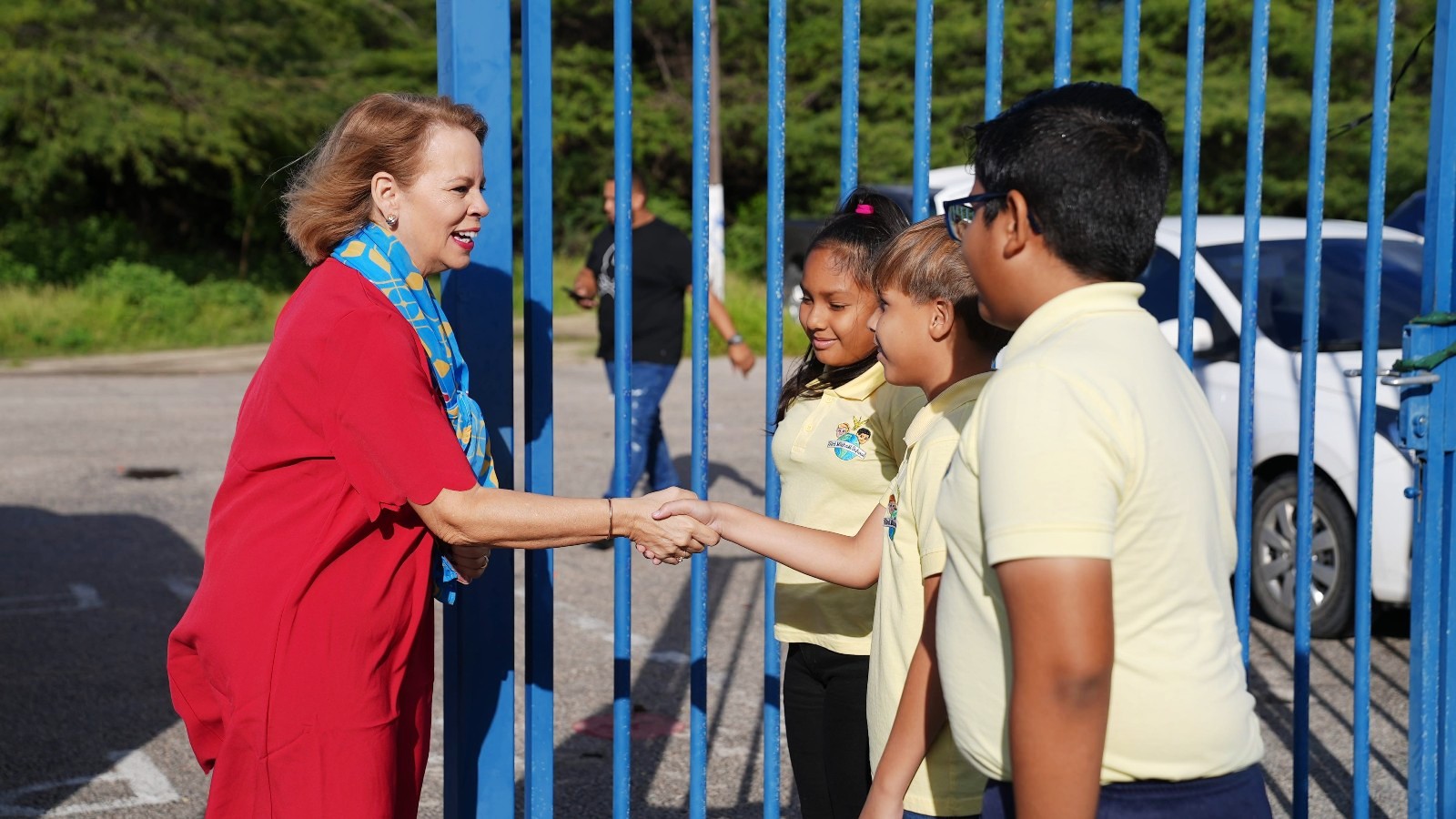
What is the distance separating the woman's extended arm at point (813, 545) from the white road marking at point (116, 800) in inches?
105

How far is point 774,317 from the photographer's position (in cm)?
267

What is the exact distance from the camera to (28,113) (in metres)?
23.6

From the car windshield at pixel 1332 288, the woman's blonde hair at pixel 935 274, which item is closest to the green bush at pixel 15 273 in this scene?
the car windshield at pixel 1332 288

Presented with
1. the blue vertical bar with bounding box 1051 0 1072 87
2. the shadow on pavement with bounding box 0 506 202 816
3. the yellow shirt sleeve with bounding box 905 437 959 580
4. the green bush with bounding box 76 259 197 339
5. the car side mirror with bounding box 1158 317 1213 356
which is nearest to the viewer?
the yellow shirt sleeve with bounding box 905 437 959 580

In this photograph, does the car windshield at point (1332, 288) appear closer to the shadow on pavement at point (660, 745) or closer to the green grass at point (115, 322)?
the shadow on pavement at point (660, 745)

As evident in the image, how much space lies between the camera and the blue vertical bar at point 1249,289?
281 cm

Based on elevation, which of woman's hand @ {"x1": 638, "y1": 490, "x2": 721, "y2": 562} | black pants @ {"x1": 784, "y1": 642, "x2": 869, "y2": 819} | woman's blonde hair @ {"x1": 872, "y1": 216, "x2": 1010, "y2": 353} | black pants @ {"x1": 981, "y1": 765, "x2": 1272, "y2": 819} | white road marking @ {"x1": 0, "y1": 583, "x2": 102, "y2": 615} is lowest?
white road marking @ {"x1": 0, "y1": 583, "x2": 102, "y2": 615}

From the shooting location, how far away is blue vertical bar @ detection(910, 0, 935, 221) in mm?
2680

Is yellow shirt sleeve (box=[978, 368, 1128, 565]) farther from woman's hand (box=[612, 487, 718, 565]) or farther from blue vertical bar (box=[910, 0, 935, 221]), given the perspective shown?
blue vertical bar (box=[910, 0, 935, 221])

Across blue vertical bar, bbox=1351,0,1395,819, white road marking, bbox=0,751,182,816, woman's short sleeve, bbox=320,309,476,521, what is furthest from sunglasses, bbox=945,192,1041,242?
white road marking, bbox=0,751,182,816

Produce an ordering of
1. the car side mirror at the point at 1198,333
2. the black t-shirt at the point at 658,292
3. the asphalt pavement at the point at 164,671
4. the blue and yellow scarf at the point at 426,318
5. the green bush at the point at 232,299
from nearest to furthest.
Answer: the blue and yellow scarf at the point at 426,318 → the asphalt pavement at the point at 164,671 → the car side mirror at the point at 1198,333 → the black t-shirt at the point at 658,292 → the green bush at the point at 232,299

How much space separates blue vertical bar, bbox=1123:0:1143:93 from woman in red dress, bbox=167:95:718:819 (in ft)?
4.09

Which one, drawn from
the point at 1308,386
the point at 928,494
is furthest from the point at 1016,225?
the point at 1308,386

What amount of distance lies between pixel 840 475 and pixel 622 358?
1.52 ft
